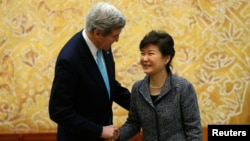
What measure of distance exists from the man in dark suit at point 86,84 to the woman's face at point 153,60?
0.54 feet

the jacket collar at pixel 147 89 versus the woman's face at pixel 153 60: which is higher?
the woman's face at pixel 153 60

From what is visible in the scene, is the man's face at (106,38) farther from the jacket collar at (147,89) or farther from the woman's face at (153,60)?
the jacket collar at (147,89)

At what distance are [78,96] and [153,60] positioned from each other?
0.38 metres

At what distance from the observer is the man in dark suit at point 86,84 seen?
1.75 meters

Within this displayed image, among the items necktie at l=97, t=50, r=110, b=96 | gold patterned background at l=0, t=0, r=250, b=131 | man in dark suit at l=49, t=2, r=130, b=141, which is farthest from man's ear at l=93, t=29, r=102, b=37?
gold patterned background at l=0, t=0, r=250, b=131

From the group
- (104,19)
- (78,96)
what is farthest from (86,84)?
(104,19)

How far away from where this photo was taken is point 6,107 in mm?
2779

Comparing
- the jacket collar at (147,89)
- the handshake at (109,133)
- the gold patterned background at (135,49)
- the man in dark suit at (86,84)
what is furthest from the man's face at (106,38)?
the gold patterned background at (135,49)

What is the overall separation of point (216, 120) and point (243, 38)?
63 centimetres

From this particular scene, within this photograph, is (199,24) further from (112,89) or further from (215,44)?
(112,89)

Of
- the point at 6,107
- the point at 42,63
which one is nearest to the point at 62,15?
the point at 42,63

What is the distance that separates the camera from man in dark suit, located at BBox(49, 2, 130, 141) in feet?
5.74

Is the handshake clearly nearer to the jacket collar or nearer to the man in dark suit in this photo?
the man in dark suit

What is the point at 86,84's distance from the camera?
180cm
